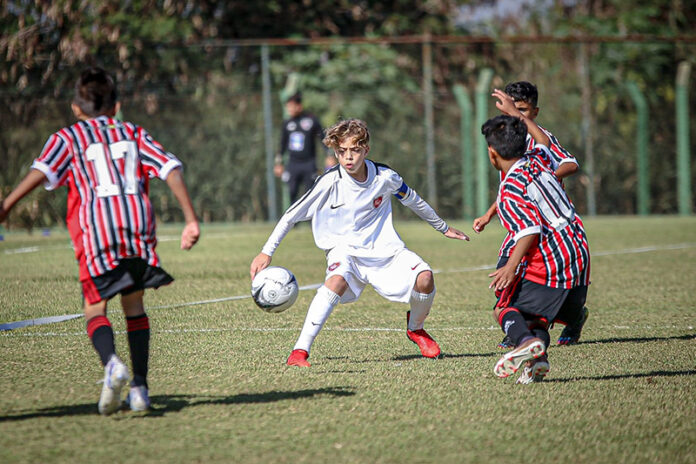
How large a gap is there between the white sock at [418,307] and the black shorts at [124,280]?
1808 millimetres

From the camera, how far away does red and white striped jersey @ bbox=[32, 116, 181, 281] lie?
4137 mm

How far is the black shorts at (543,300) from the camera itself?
4727 mm

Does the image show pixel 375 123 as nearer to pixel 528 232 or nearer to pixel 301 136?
pixel 301 136

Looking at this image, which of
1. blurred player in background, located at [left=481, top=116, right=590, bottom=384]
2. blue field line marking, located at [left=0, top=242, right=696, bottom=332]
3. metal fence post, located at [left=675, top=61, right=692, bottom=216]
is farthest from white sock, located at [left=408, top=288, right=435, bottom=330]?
metal fence post, located at [left=675, top=61, right=692, bottom=216]

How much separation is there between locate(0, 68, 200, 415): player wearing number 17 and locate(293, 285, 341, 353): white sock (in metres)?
1.20

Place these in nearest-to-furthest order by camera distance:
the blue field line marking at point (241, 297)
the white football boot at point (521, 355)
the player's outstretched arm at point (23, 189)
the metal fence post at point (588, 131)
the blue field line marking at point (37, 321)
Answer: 1. the player's outstretched arm at point (23, 189)
2. the white football boot at point (521, 355)
3. the blue field line marking at point (37, 321)
4. the blue field line marking at point (241, 297)
5. the metal fence post at point (588, 131)

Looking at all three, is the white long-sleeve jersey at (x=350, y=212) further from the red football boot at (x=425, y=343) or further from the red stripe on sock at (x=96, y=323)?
the red stripe on sock at (x=96, y=323)

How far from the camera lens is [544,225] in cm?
475

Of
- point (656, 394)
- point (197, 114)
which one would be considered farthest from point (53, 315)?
point (197, 114)

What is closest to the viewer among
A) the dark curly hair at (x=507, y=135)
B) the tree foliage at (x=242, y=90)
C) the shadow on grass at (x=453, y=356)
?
the dark curly hair at (x=507, y=135)

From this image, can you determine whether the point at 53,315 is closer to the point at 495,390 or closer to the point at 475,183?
the point at 495,390

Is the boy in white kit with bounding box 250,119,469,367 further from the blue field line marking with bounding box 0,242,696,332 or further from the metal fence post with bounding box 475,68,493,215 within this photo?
the metal fence post with bounding box 475,68,493,215

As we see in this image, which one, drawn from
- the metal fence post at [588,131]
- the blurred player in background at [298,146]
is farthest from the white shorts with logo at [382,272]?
the metal fence post at [588,131]

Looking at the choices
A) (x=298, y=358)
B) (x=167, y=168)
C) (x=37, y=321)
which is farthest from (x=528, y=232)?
(x=37, y=321)
